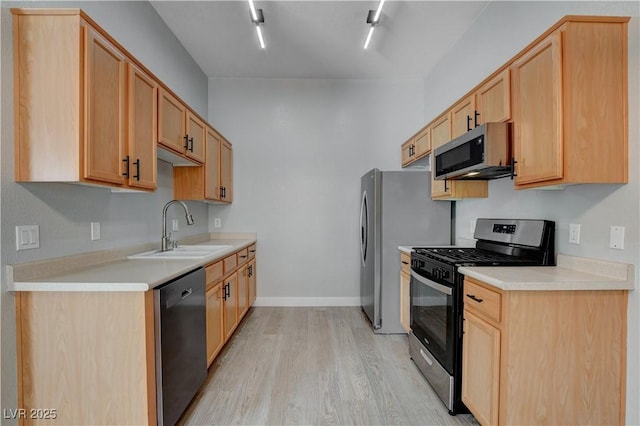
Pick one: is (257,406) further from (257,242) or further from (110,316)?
(257,242)

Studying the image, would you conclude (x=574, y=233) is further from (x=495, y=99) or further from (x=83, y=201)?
(x=83, y=201)

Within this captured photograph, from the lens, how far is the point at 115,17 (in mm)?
2244

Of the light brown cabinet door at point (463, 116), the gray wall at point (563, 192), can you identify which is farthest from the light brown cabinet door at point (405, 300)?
the light brown cabinet door at point (463, 116)

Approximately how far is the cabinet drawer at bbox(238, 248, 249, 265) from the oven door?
171cm

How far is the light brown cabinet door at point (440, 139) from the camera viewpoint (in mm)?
2800

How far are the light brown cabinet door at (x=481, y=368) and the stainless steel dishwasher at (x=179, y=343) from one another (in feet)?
5.39

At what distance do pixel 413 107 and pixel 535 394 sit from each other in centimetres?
355

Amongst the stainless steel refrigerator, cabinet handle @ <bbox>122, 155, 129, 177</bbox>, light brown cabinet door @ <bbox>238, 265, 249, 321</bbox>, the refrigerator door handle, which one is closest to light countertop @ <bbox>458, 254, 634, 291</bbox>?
the stainless steel refrigerator

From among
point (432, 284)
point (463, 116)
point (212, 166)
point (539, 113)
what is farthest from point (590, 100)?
point (212, 166)

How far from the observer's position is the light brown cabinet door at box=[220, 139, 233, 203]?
3.79 metres

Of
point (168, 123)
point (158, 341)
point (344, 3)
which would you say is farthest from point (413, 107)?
point (158, 341)

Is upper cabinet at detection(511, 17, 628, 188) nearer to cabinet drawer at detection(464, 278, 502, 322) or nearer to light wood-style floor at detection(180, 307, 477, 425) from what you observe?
cabinet drawer at detection(464, 278, 502, 322)

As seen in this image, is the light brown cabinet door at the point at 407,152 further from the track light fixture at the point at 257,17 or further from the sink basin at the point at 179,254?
the sink basin at the point at 179,254

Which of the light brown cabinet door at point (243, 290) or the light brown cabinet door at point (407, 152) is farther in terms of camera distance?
the light brown cabinet door at point (407, 152)
